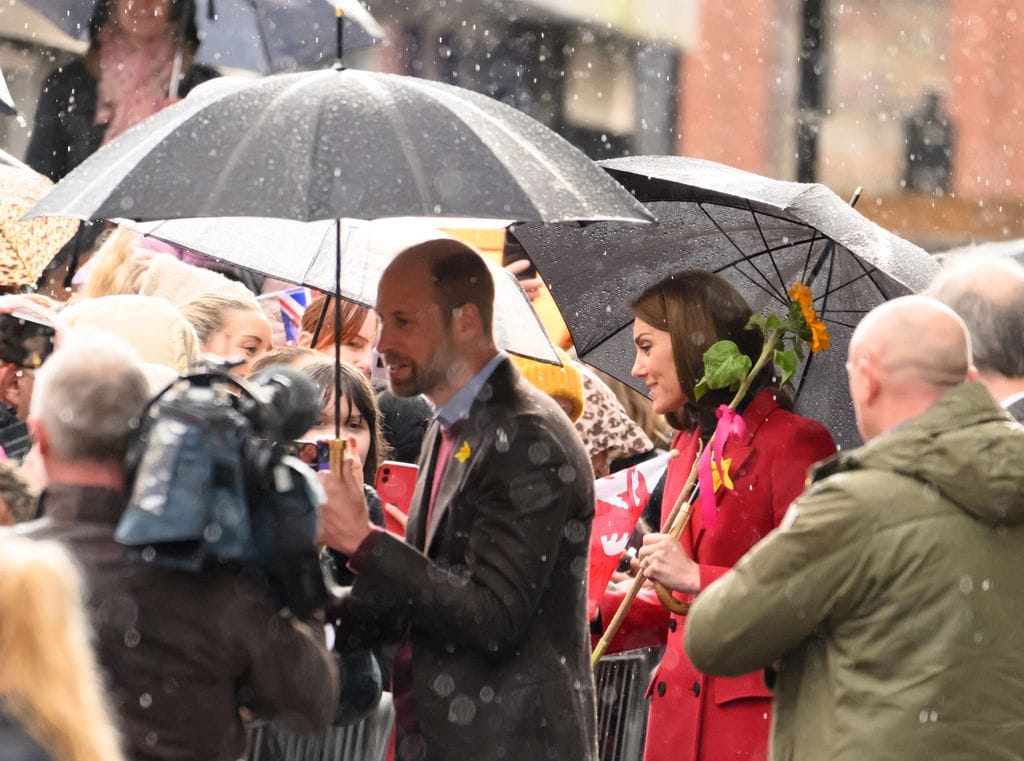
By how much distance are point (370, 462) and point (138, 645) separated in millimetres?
2343

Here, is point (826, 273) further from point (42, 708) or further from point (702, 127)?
point (702, 127)

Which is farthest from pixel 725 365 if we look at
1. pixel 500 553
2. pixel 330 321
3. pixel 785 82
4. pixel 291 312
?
pixel 785 82

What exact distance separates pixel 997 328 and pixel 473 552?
1.62m

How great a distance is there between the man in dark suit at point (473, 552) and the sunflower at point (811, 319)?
1.38m

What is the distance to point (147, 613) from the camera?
13.7 ft

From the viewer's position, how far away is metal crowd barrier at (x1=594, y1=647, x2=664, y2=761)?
7512 mm

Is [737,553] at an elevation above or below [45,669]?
below

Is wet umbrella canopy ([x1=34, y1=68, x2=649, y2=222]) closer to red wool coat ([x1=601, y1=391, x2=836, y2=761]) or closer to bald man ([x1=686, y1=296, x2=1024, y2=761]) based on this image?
bald man ([x1=686, y1=296, x2=1024, y2=761])

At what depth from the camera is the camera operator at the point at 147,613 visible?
418 cm

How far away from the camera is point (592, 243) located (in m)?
6.79

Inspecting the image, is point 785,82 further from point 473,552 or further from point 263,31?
point 473,552

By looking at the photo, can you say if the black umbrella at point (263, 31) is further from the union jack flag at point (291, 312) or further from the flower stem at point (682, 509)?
the flower stem at point (682, 509)

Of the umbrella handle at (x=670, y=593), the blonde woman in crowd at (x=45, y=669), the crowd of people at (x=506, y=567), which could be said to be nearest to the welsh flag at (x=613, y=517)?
the umbrella handle at (x=670, y=593)

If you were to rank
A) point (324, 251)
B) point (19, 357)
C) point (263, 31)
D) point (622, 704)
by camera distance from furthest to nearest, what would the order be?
point (263, 31)
point (622, 704)
point (324, 251)
point (19, 357)
